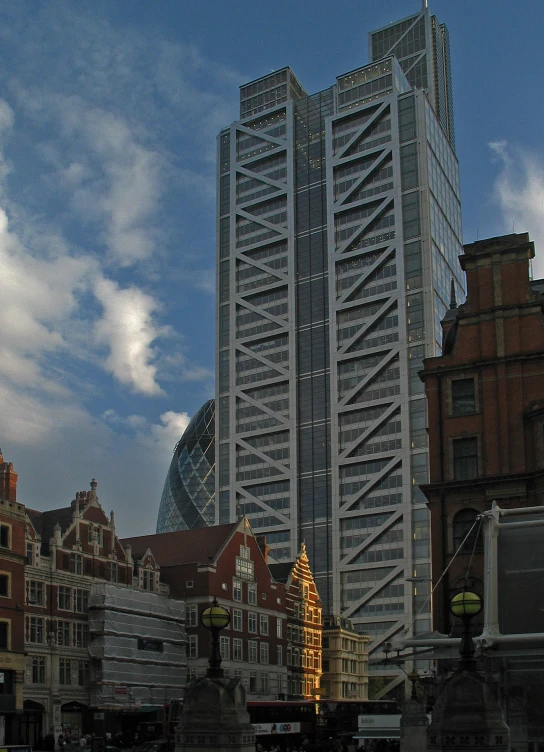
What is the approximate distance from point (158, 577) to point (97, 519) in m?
11.0

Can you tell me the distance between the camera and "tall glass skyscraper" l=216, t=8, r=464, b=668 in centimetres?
14538

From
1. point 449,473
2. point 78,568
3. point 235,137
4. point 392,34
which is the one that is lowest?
point 78,568

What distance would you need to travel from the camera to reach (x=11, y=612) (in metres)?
61.8

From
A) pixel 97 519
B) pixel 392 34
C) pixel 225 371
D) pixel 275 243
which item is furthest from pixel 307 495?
pixel 392 34

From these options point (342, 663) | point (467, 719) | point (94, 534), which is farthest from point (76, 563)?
point (467, 719)

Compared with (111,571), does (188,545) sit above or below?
above

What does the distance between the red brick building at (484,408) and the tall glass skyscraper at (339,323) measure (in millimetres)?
81302

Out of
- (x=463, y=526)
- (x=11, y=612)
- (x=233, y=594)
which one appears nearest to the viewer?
(x=463, y=526)

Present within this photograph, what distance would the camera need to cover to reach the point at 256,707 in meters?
70.1

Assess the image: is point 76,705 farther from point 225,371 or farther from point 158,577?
point 225,371

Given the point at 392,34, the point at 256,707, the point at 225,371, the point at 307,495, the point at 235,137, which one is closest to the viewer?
the point at 256,707

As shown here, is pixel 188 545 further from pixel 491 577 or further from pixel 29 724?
pixel 491 577

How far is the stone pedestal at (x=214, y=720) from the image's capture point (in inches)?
832

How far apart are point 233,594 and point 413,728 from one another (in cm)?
4490
